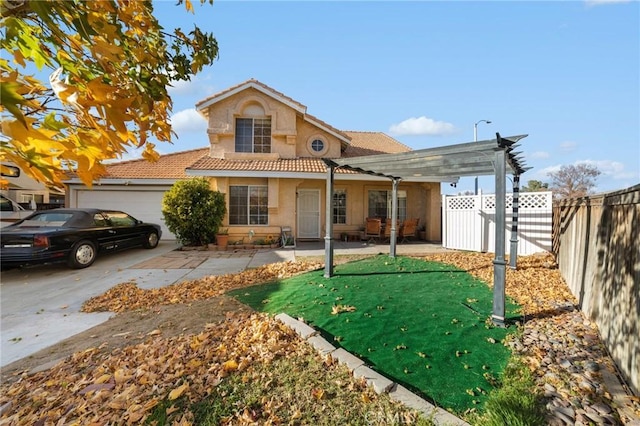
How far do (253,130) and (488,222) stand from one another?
10.6 meters

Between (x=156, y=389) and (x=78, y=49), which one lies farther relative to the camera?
(x=156, y=389)

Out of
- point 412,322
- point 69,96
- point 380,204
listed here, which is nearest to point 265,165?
point 380,204

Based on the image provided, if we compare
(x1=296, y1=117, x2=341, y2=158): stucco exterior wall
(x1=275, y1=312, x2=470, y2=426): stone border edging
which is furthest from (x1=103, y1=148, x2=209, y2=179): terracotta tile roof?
(x1=275, y1=312, x2=470, y2=426): stone border edging

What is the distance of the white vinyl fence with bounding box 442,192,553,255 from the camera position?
8.80 meters

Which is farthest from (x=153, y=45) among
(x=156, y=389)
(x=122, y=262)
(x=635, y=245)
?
(x=122, y=262)

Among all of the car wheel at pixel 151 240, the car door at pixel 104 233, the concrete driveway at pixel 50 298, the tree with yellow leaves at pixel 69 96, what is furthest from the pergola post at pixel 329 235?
the car wheel at pixel 151 240

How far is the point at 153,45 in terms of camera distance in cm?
206

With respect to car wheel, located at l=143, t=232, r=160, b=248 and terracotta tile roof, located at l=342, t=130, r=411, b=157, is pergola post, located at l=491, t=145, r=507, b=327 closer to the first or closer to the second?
terracotta tile roof, located at l=342, t=130, r=411, b=157

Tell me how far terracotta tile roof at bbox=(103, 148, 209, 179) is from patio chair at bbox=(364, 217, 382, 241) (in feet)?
30.3

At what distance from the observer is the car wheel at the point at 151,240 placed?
11.5m

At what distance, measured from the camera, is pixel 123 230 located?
10117 millimetres

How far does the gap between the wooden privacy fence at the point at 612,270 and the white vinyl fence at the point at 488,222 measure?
340 cm

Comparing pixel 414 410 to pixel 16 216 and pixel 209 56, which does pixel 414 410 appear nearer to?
pixel 209 56

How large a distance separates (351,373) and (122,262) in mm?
9237
